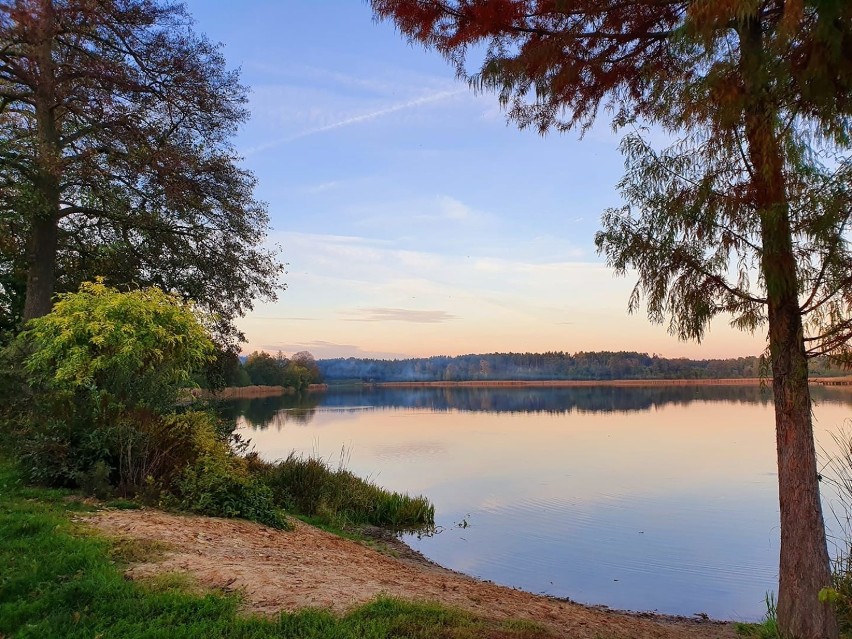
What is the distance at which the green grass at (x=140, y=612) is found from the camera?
4.05 metres

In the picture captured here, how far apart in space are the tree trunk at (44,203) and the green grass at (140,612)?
10604 millimetres

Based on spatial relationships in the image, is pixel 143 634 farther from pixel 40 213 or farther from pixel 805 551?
pixel 40 213

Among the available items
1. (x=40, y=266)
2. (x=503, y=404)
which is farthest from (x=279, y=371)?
(x=40, y=266)

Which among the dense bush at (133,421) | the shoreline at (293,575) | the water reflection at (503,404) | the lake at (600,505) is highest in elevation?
the dense bush at (133,421)

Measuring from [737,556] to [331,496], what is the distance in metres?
8.73

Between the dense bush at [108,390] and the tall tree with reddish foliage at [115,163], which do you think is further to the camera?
the tall tree with reddish foliage at [115,163]

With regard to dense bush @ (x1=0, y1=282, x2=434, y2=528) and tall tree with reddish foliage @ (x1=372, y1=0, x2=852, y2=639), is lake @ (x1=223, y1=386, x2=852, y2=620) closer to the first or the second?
tall tree with reddish foliage @ (x1=372, y1=0, x2=852, y2=639)

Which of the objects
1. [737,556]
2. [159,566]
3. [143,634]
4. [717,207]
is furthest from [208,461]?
[737,556]

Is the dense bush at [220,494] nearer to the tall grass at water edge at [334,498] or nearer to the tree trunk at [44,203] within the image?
the tall grass at water edge at [334,498]

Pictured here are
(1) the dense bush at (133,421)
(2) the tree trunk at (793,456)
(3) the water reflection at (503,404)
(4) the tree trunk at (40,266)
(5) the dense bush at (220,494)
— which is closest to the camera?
(2) the tree trunk at (793,456)

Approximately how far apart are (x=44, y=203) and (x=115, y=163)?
1.87 metres

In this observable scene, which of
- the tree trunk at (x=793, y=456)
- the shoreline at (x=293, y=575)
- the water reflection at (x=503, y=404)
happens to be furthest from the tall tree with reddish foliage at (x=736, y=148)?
the water reflection at (x=503, y=404)

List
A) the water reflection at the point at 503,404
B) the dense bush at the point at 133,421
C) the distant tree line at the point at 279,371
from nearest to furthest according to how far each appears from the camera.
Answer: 1. the dense bush at the point at 133,421
2. the water reflection at the point at 503,404
3. the distant tree line at the point at 279,371

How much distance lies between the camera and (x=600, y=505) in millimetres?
16891
